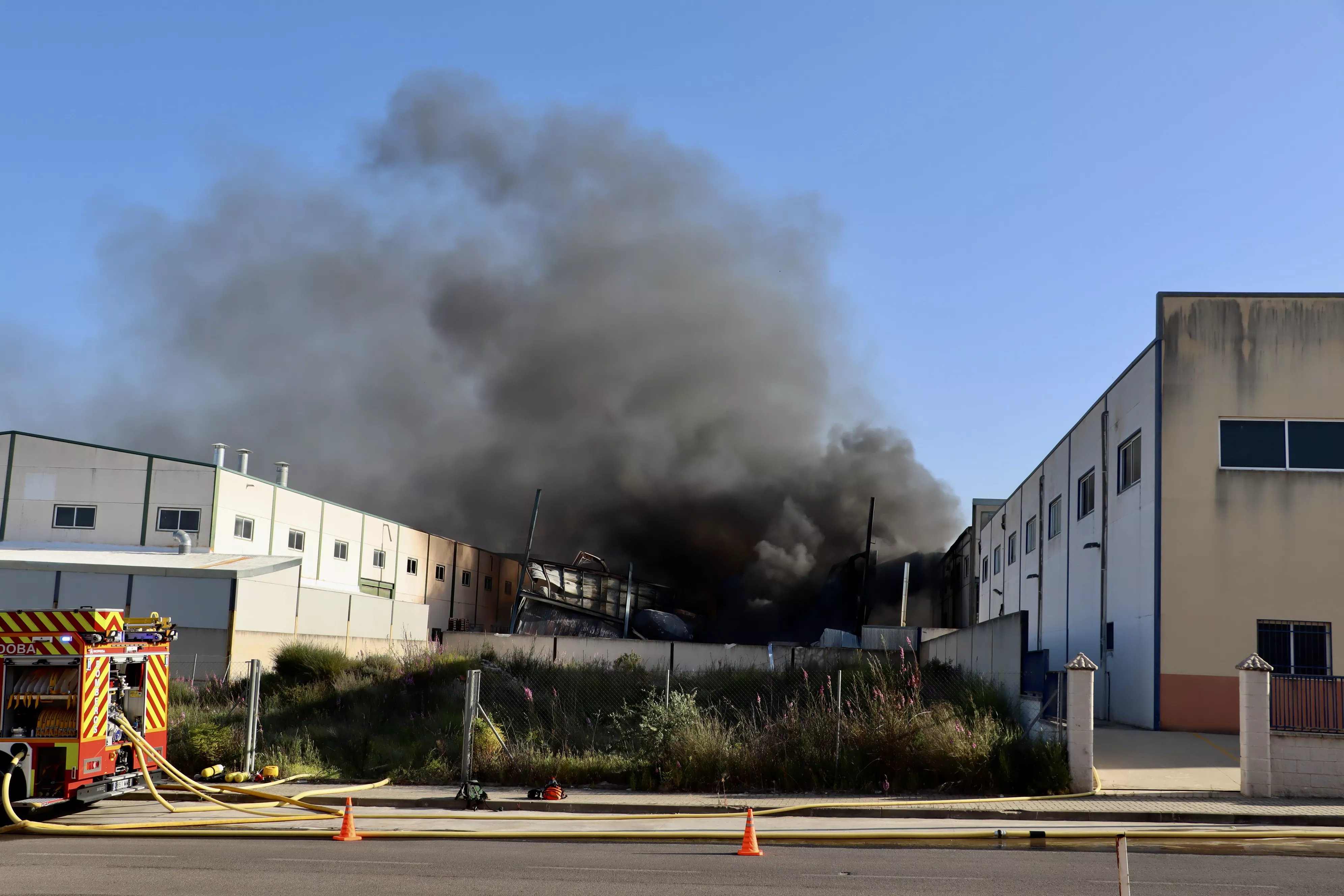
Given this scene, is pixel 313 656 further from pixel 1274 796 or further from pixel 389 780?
pixel 1274 796

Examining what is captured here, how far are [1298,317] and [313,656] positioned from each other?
19.7 m

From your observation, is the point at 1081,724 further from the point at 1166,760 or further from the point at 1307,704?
the point at 1166,760

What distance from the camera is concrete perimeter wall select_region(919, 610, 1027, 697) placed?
51.4ft

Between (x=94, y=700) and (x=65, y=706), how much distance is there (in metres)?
0.28

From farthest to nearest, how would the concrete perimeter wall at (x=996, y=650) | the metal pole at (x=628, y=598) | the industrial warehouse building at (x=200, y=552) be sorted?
the metal pole at (x=628, y=598) < the industrial warehouse building at (x=200, y=552) < the concrete perimeter wall at (x=996, y=650)

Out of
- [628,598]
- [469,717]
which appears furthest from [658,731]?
[628,598]

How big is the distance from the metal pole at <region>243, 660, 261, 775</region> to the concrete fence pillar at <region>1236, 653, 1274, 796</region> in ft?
41.7

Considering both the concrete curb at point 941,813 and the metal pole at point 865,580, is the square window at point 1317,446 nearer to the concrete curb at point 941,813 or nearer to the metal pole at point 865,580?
the concrete curb at point 941,813

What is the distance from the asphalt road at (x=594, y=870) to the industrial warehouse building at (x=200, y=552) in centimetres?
1661

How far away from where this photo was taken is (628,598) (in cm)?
4638

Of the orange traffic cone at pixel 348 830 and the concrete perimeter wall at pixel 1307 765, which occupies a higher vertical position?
the concrete perimeter wall at pixel 1307 765

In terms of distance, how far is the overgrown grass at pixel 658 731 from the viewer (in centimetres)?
1342

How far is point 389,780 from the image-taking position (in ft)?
45.8

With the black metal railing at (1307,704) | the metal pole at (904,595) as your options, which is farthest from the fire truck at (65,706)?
the metal pole at (904,595)
